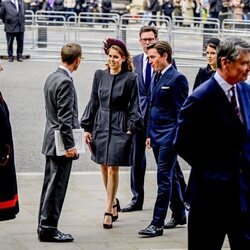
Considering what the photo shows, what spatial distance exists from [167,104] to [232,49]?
3.09 metres

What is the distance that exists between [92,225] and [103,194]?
1491mm

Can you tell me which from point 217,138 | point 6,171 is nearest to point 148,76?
point 6,171

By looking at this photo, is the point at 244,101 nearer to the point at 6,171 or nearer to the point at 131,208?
the point at 6,171

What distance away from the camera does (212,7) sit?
3856 cm

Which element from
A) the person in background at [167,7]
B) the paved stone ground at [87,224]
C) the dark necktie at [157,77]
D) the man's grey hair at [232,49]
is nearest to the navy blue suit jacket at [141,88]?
the dark necktie at [157,77]

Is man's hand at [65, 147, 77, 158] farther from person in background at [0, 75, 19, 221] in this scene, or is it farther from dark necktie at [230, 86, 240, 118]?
dark necktie at [230, 86, 240, 118]

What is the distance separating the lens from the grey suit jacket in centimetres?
876

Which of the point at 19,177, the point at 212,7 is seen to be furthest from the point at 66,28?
the point at 19,177

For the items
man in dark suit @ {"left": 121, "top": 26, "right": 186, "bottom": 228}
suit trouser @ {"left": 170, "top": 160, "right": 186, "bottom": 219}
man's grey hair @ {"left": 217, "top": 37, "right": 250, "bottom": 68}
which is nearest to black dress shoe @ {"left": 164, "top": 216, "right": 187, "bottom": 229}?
suit trouser @ {"left": 170, "top": 160, "right": 186, "bottom": 219}

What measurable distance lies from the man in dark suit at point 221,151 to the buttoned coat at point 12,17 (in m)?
20.4

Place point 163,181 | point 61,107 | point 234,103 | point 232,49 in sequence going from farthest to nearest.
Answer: point 163,181 < point 61,107 < point 234,103 < point 232,49

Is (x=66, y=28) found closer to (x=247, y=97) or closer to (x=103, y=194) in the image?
(x=103, y=194)

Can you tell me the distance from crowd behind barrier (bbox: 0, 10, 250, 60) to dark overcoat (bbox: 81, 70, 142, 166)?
56.9ft

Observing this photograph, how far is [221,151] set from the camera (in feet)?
21.0
